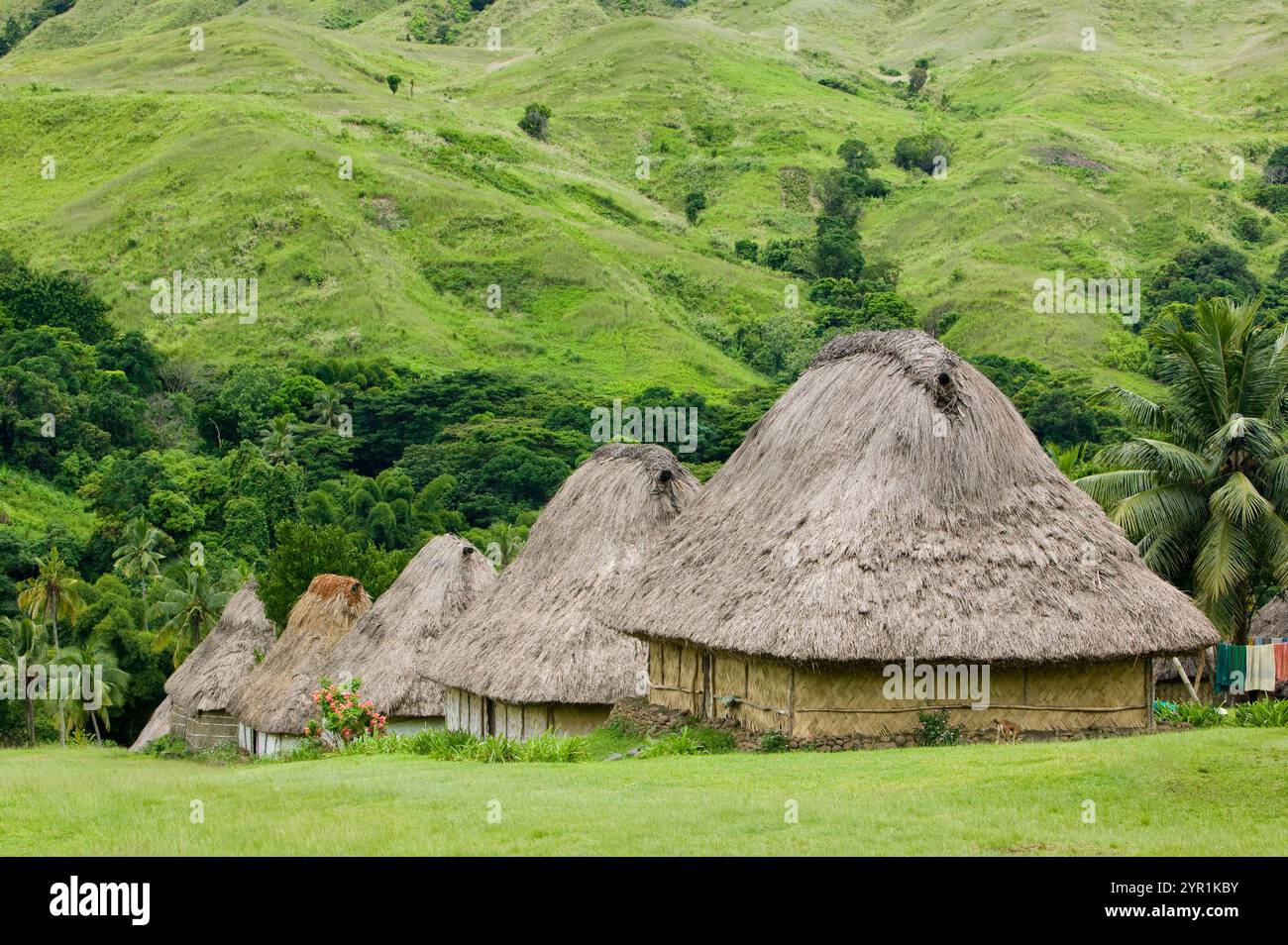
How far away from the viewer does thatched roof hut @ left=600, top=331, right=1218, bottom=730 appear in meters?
19.2

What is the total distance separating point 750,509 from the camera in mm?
22172

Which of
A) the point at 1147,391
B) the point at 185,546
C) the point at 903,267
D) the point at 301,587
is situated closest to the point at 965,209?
the point at 903,267

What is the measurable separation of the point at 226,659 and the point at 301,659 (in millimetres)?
9404

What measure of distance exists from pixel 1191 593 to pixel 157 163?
125 meters

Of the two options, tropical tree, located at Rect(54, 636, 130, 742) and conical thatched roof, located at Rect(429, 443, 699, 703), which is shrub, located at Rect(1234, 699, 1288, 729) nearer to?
conical thatched roof, located at Rect(429, 443, 699, 703)

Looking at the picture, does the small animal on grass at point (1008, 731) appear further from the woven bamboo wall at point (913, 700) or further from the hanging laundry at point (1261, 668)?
the hanging laundry at point (1261, 668)

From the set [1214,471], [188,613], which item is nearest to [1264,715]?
[1214,471]

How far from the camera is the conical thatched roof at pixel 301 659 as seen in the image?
36562 millimetres

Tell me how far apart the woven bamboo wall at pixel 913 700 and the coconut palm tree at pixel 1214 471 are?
6.67 metres

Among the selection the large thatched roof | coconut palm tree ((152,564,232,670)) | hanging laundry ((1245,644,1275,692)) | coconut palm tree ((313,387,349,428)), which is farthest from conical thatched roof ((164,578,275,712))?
coconut palm tree ((313,387,349,428))

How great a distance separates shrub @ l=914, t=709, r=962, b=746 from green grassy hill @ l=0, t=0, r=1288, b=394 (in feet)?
295

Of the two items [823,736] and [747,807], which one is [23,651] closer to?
[823,736]

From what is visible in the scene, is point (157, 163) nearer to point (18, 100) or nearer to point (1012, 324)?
point (18, 100)

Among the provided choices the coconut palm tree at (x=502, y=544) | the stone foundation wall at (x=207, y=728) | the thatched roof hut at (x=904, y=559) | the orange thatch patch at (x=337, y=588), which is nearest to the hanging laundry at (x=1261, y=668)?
the thatched roof hut at (x=904, y=559)
